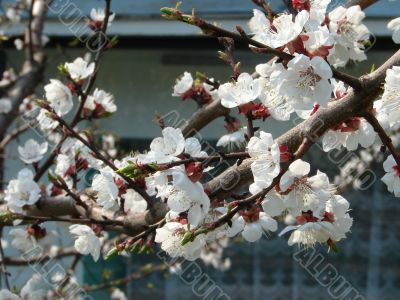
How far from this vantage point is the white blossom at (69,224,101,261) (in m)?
1.35

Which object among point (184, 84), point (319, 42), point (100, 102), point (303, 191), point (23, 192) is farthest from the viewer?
point (100, 102)

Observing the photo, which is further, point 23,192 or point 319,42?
point 23,192

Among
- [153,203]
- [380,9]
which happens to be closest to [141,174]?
[153,203]

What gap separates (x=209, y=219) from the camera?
986mm

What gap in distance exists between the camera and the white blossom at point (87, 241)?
135 cm

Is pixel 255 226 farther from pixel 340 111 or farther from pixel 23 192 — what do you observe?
pixel 23 192

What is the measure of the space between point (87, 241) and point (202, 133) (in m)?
2.21

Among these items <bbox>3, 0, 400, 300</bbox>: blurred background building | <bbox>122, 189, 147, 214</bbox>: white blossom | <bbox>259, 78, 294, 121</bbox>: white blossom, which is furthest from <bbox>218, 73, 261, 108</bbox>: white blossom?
<bbox>3, 0, 400, 300</bbox>: blurred background building

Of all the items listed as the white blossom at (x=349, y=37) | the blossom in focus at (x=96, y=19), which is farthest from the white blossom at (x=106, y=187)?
the blossom in focus at (x=96, y=19)

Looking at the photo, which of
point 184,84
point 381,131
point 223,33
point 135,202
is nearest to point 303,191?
point 381,131

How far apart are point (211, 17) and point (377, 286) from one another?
1.79 metres

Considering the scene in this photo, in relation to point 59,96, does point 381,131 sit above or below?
above

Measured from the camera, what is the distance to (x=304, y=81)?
2.77ft

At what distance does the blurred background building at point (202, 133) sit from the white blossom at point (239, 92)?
2.08m
